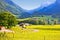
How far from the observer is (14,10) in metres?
47.0

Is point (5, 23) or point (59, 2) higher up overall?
point (59, 2)

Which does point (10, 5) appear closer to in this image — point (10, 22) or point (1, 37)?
point (10, 22)

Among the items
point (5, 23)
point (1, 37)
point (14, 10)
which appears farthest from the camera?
point (14, 10)

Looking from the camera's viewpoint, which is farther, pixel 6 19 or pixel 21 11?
pixel 21 11

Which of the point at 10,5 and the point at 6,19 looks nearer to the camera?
the point at 6,19

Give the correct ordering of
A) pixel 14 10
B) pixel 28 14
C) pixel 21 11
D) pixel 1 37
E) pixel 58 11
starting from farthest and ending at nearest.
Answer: pixel 58 11 < pixel 28 14 < pixel 21 11 < pixel 14 10 < pixel 1 37

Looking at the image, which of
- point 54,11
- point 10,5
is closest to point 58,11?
point 54,11

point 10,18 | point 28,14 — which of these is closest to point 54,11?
point 28,14

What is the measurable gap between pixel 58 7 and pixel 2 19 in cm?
4745

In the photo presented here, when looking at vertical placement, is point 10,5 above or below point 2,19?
above

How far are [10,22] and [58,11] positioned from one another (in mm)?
44576

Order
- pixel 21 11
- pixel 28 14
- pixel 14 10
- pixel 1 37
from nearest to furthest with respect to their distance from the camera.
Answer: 1. pixel 1 37
2. pixel 14 10
3. pixel 21 11
4. pixel 28 14

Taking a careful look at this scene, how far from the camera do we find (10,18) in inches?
1238

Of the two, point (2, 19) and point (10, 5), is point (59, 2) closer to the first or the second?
point (10, 5)
